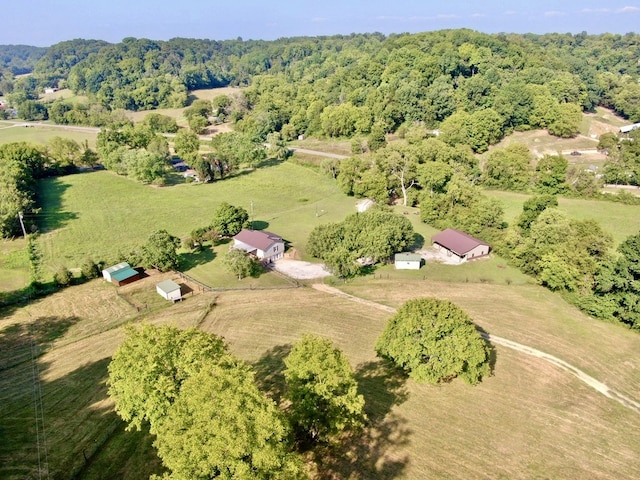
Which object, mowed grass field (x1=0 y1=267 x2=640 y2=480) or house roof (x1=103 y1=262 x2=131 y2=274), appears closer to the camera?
mowed grass field (x1=0 y1=267 x2=640 y2=480)

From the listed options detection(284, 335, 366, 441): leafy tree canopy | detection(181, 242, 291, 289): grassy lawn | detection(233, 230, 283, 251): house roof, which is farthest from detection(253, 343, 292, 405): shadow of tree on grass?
detection(233, 230, 283, 251): house roof

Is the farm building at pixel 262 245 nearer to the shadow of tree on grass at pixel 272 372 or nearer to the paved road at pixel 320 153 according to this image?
the shadow of tree on grass at pixel 272 372

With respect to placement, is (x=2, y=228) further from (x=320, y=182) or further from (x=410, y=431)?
(x=410, y=431)

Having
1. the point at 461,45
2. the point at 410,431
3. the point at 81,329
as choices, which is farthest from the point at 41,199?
the point at 461,45

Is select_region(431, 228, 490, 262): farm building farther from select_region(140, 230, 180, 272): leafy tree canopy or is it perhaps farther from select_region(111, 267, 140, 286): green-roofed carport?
select_region(111, 267, 140, 286): green-roofed carport

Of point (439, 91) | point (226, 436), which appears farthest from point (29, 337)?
point (439, 91)

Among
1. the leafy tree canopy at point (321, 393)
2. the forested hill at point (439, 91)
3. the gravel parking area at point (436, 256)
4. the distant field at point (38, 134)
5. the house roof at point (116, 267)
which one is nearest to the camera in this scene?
the leafy tree canopy at point (321, 393)

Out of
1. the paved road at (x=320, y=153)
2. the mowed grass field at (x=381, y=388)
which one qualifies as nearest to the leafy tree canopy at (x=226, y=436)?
the mowed grass field at (x=381, y=388)
